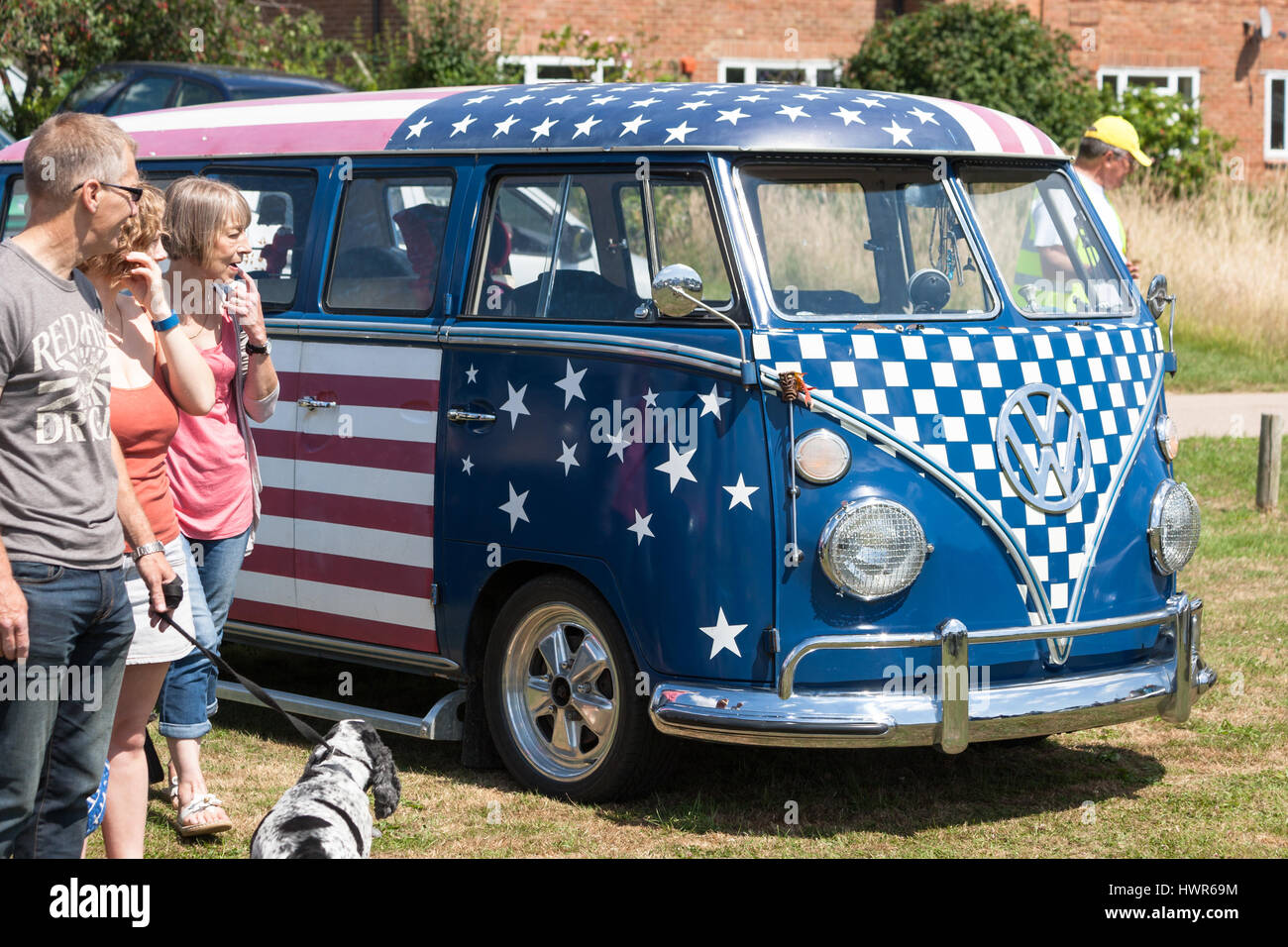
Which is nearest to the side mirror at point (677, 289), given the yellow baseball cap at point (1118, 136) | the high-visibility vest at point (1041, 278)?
the high-visibility vest at point (1041, 278)

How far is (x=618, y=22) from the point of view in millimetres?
21203

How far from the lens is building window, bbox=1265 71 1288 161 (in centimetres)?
2453

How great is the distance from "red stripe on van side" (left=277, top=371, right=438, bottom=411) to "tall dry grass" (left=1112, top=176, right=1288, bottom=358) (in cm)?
1225

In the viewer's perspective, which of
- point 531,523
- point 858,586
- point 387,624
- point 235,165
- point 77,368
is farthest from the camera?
point 235,165

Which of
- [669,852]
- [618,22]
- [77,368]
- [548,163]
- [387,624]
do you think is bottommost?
[669,852]

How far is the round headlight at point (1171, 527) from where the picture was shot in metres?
5.71

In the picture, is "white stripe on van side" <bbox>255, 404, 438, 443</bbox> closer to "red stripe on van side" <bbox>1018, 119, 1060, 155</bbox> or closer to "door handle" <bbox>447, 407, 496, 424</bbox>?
"door handle" <bbox>447, 407, 496, 424</bbox>

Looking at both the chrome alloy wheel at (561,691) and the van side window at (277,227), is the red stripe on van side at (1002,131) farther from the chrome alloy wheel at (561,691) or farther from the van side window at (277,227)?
the van side window at (277,227)

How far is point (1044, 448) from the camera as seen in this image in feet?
17.9

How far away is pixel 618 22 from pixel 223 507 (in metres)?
16.8

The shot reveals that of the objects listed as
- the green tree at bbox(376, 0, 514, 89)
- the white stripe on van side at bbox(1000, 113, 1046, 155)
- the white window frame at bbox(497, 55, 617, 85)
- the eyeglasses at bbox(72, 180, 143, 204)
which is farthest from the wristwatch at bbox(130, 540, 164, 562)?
the white window frame at bbox(497, 55, 617, 85)

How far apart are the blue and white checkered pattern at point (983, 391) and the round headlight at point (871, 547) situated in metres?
0.26

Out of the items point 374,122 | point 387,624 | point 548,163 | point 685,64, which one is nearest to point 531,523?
point 387,624

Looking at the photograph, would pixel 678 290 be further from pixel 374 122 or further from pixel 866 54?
pixel 866 54
